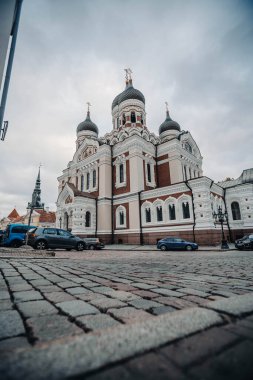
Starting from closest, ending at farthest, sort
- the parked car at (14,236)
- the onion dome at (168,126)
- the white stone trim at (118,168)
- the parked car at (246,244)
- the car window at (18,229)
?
the parked car at (246,244)
the parked car at (14,236)
the car window at (18,229)
the white stone trim at (118,168)
the onion dome at (168,126)

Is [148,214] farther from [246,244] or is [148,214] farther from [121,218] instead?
[246,244]

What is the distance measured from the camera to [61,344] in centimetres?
117

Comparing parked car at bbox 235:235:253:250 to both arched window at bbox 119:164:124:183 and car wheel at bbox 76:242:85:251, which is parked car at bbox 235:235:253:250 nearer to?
car wheel at bbox 76:242:85:251

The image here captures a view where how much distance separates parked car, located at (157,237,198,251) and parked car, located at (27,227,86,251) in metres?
7.28

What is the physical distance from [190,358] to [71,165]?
114ft

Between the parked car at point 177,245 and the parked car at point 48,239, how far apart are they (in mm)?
7278

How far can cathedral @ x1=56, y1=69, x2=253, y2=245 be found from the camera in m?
20.5

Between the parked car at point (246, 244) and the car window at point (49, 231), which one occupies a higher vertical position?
the car window at point (49, 231)

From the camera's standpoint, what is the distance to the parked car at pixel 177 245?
16250 millimetres

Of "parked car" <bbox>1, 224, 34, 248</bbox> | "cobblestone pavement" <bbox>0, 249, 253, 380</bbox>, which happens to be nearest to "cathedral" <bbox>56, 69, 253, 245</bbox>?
"parked car" <bbox>1, 224, 34, 248</bbox>

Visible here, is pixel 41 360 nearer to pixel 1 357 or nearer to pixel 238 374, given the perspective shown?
pixel 1 357

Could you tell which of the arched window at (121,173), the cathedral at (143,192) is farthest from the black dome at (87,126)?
the arched window at (121,173)

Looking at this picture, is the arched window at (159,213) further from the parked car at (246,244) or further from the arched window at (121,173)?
the parked car at (246,244)

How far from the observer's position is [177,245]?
16.7 meters
